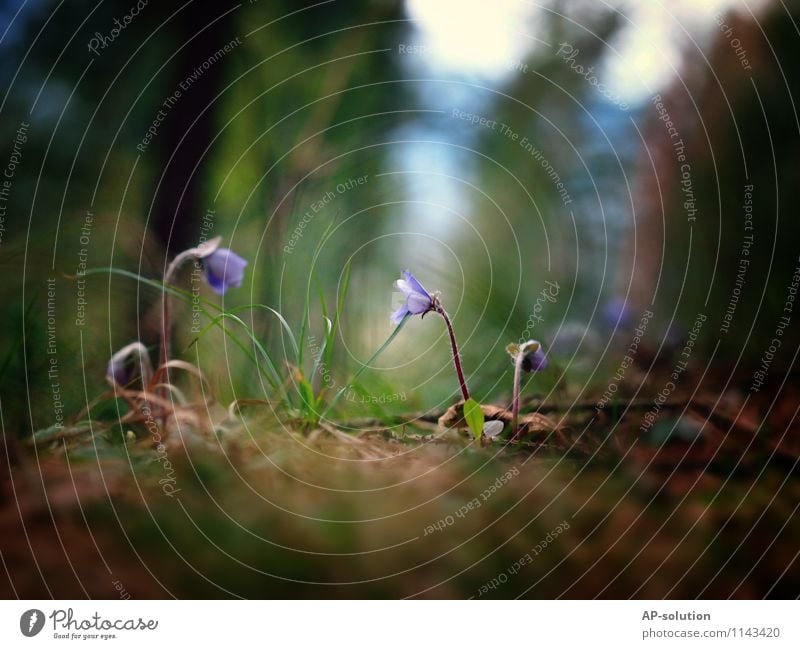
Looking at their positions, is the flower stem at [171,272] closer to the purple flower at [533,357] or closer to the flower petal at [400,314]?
the flower petal at [400,314]

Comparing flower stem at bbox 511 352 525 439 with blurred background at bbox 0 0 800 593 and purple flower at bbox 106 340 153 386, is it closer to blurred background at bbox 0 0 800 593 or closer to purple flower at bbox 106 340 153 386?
blurred background at bbox 0 0 800 593

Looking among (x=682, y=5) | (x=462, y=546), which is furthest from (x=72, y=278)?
(x=682, y=5)

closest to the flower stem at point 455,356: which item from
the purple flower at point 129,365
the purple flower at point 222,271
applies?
the purple flower at point 222,271

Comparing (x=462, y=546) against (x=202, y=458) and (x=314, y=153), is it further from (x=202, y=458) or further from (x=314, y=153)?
(x=314, y=153)

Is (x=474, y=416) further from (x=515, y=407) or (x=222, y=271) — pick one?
(x=222, y=271)

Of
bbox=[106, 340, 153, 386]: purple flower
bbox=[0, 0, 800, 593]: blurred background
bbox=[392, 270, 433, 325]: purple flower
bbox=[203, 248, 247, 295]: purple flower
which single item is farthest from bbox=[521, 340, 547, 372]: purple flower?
bbox=[106, 340, 153, 386]: purple flower

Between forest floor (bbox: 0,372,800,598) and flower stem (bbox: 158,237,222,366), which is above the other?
flower stem (bbox: 158,237,222,366)

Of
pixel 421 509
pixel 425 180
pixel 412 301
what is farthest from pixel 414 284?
pixel 421 509
